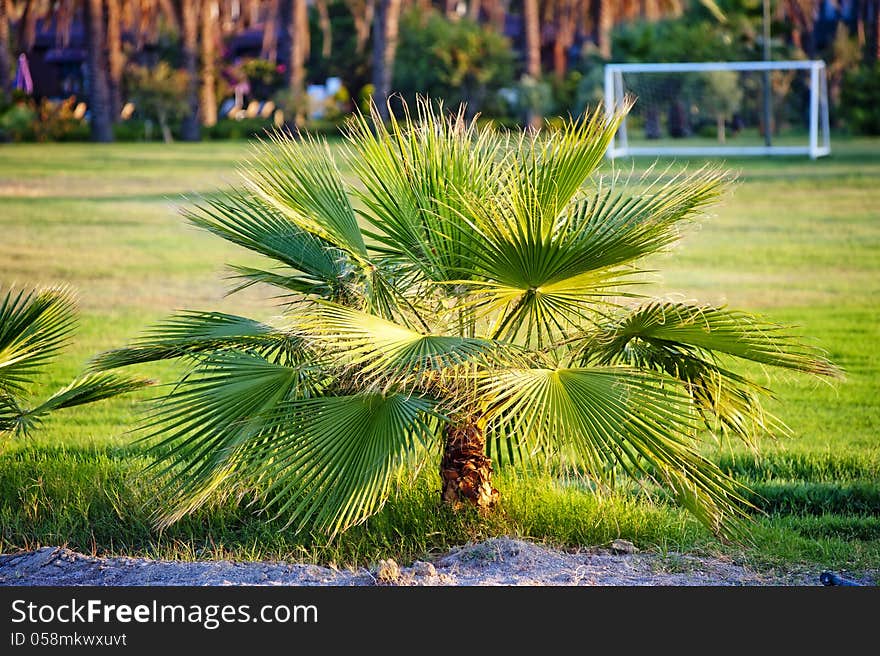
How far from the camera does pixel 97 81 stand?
34.0 metres

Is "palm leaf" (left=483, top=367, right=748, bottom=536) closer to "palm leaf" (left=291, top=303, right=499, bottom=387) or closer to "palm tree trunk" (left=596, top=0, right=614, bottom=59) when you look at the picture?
"palm leaf" (left=291, top=303, right=499, bottom=387)

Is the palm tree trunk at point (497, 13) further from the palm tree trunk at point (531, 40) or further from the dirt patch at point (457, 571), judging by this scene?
the dirt patch at point (457, 571)

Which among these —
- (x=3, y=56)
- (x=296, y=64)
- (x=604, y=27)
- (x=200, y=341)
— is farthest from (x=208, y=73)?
(x=200, y=341)

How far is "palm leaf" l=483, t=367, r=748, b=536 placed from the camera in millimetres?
4523

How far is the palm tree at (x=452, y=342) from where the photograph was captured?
4641mm

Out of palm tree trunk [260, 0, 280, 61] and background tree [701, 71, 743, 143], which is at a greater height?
palm tree trunk [260, 0, 280, 61]

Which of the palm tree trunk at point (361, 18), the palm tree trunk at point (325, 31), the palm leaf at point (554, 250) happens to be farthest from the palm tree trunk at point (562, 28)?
the palm leaf at point (554, 250)

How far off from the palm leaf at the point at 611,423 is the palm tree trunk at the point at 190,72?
3149 centimetres

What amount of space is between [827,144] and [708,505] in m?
22.5

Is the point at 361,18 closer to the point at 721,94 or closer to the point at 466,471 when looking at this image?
the point at 721,94

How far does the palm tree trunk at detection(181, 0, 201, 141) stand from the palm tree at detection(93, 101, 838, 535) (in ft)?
100

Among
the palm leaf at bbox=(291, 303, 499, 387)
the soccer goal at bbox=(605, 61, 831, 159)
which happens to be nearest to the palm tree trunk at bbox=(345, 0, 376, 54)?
the soccer goal at bbox=(605, 61, 831, 159)

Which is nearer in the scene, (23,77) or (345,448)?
(345,448)

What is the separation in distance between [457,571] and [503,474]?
121 centimetres
